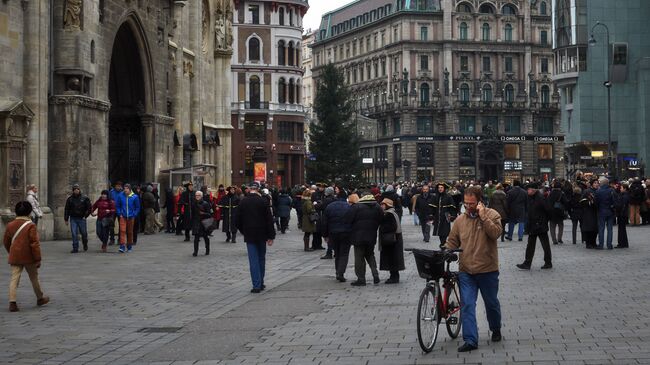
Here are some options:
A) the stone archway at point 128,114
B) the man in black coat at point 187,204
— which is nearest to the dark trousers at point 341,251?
the man in black coat at point 187,204

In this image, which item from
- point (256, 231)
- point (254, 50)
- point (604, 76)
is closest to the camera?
point (256, 231)

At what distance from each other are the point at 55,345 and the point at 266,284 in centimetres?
703

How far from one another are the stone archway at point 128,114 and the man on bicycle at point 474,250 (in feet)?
91.6

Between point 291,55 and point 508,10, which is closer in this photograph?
point 291,55

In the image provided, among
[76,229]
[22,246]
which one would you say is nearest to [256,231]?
[22,246]

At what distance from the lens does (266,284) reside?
59.0ft

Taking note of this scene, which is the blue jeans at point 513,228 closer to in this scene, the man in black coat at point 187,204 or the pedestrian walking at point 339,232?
the man in black coat at point 187,204

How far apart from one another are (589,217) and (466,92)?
9087 centimetres

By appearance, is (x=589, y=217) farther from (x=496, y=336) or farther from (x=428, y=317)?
(x=428, y=317)

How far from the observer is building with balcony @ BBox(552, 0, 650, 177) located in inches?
3034

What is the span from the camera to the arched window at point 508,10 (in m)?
116

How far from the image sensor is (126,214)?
25.7 meters

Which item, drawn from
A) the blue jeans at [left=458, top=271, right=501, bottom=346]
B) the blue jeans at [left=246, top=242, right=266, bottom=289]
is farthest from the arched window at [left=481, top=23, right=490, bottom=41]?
the blue jeans at [left=458, top=271, right=501, bottom=346]

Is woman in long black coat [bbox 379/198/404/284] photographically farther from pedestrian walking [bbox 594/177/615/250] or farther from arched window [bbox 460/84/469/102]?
arched window [bbox 460/84/469/102]
